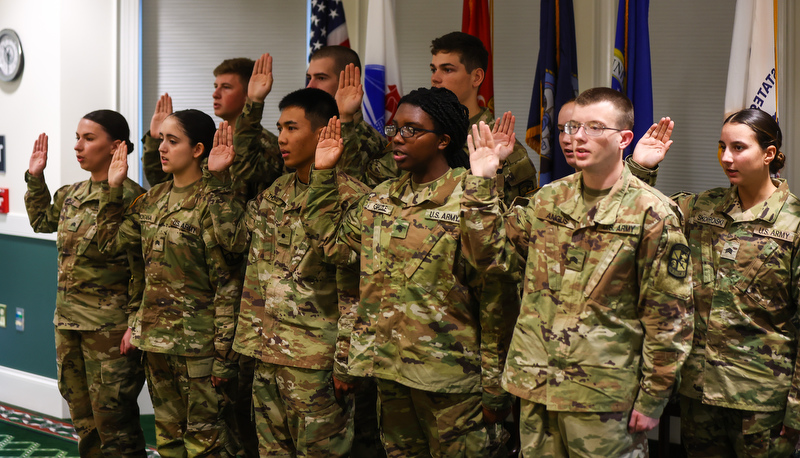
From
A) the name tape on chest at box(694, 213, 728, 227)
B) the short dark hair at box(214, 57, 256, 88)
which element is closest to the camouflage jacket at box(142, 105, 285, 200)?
the short dark hair at box(214, 57, 256, 88)

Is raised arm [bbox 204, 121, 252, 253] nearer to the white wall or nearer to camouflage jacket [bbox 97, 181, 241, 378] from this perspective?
camouflage jacket [bbox 97, 181, 241, 378]

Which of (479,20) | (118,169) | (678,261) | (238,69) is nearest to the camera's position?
(678,261)

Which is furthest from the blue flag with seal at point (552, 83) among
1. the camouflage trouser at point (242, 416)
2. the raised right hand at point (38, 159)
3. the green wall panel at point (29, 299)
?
the green wall panel at point (29, 299)

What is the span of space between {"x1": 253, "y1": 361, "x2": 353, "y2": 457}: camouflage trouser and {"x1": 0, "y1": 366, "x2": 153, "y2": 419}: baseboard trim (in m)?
2.15

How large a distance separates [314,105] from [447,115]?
0.72m

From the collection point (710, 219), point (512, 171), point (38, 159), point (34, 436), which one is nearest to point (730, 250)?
point (710, 219)

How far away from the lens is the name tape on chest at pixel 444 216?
2.63 m

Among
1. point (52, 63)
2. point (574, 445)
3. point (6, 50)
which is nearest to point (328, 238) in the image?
point (574, 445)

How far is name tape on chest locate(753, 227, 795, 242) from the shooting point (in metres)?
2.72

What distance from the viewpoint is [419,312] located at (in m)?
2.64

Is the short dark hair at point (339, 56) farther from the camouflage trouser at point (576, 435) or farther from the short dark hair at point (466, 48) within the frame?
the camouflage trouser at point (576, 435)

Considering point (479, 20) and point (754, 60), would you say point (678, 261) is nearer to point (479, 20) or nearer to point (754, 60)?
point (754, 60)

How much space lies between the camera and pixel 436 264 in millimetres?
2637

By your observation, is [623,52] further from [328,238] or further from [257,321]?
[257,321]
